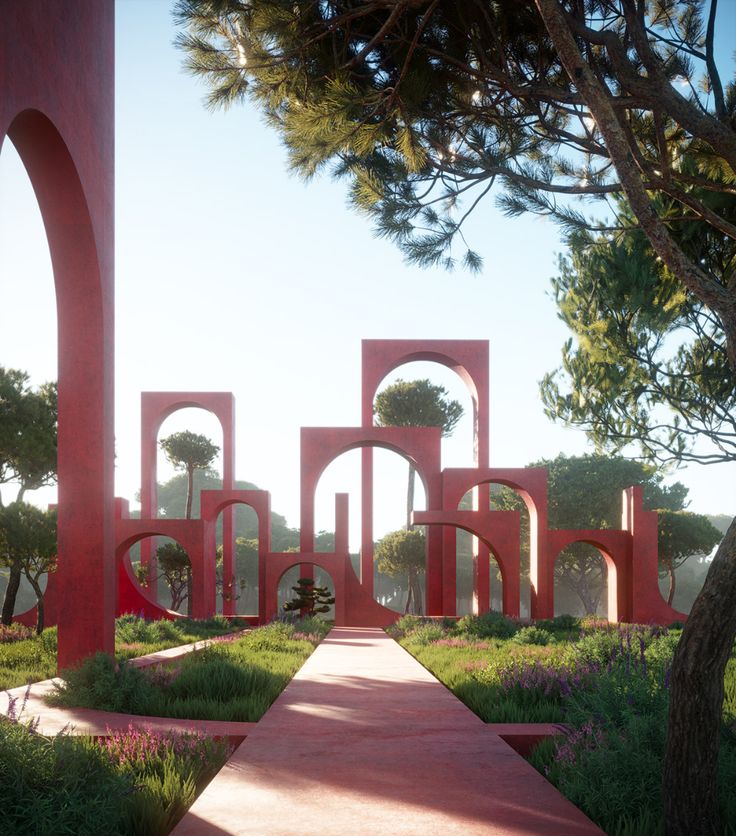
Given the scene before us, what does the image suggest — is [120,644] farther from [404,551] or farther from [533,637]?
[404,551]

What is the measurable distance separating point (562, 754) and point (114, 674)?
13.9 feet

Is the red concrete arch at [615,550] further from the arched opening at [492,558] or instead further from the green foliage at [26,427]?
the green foliage at [26,427]

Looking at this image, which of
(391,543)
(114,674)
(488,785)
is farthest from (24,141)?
(391,543)

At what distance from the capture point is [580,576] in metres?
40.0

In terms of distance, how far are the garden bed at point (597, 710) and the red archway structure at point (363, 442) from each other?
941 centimetres

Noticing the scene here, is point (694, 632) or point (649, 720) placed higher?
point (694, 632)

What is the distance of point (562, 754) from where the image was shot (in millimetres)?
4742

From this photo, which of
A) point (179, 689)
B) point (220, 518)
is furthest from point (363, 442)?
point (220, 518)

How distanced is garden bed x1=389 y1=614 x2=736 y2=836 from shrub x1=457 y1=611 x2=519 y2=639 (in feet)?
8.56

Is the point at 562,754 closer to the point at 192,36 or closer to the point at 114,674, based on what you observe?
the point at 114,674

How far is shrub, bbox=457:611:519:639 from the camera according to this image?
14586 millimetres

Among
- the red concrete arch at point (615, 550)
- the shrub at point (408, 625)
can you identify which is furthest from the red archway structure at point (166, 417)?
the red concrete arch at point (615, 550)

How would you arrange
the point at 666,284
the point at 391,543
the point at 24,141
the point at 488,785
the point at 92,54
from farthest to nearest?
the point at 391,543 < the point at 666,284 < the point at 92,54 < the point at 24,141 < the point at 488,785

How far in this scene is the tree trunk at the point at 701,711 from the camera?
3.67 meters
